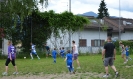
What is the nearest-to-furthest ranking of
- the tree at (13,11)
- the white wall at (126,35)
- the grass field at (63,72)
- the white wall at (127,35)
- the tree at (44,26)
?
1. the grass field at (63,72)
2. the tree at (13,11)
3. the tree at (44,26)
4. the white wall at (126,35)
5. the white wall at (127,35)

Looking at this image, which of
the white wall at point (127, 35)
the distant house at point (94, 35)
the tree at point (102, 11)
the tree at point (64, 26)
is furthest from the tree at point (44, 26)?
the tree at point (102, 11)

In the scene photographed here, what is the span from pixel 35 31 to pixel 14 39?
2.92 metres

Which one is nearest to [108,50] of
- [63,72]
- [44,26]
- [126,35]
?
[63,72]

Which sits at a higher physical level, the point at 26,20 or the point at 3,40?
the point at 26,20

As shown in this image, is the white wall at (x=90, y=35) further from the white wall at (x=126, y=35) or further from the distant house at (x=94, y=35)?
the white wall at (x=126, y=35)

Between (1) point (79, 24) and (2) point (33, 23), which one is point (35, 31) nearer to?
(2) point (33, 23)

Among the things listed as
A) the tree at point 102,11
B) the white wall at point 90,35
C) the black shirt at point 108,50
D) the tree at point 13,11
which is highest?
the tree at point 102,11

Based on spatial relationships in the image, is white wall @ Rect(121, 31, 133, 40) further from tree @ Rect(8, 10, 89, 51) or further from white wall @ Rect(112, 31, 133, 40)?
tree @ Rect(8, 10, 89, 51)

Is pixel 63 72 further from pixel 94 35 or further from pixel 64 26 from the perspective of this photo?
pixel 94 35

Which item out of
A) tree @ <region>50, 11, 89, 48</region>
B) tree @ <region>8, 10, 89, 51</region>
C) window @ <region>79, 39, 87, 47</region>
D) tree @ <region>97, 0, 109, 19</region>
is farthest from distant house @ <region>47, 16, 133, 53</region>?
tree @ <region>97, 0, 109, 19</region>

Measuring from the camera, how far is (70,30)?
123ft

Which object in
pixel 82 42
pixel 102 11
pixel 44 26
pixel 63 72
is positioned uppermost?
pixel 102 11

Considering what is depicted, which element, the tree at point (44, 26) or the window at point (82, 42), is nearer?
the tree at point (44, 26)

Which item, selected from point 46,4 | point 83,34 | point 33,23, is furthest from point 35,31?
point 83,34
